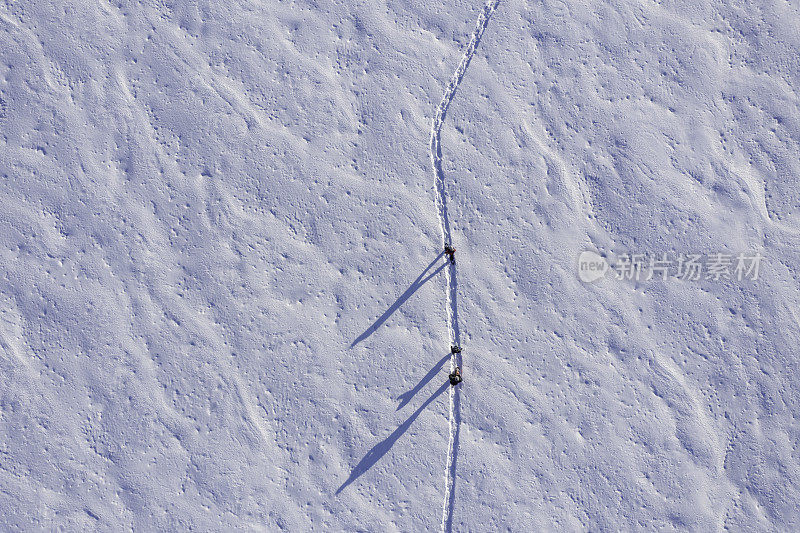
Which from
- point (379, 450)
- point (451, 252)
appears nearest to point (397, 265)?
point (451, 252)

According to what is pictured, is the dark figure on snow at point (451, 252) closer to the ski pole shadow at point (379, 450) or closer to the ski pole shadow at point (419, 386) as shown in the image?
the ski pole shadow at point (419, 386)

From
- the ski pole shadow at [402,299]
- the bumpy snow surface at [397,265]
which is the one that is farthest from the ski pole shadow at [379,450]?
the ski pole shadow at [402,299]
